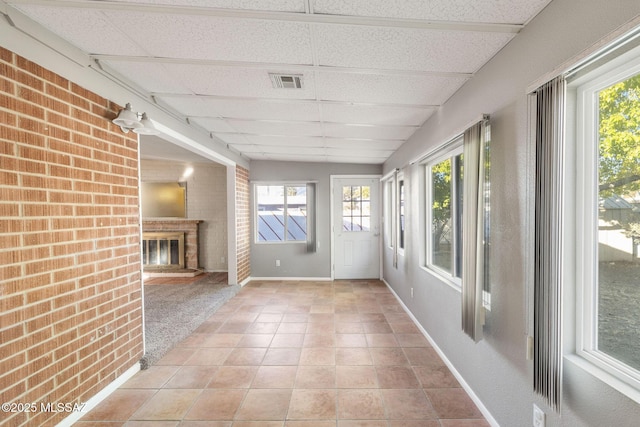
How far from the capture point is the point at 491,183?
5.87 feet

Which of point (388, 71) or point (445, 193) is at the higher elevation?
point (388, 71)

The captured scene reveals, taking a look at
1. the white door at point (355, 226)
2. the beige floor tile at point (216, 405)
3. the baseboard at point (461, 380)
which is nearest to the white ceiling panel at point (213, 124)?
the beige floor tile at point (216, 405)

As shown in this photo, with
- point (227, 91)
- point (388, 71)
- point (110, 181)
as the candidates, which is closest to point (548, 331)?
point (388, 71)

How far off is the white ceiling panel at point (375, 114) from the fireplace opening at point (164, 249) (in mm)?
4382

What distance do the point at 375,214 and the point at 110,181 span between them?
174 inches

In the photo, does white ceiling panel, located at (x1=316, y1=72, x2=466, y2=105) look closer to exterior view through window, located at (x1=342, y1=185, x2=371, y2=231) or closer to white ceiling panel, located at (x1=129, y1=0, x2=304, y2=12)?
white ceiling panel, located at (x1=129, y1=0, x2=304, y2=12)

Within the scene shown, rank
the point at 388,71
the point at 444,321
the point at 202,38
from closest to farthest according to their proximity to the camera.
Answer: the point at 202,38 → the point at 388,71 → the point at 444,321

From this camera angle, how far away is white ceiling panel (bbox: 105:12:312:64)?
57.2 inches

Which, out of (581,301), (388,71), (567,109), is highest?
(388,71)

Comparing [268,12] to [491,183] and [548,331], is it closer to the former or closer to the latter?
[491,183]

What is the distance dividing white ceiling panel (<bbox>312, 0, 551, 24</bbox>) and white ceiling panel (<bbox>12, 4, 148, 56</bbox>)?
3.73 ft

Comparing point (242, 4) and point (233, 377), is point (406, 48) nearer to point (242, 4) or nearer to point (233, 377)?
point (242, 4)

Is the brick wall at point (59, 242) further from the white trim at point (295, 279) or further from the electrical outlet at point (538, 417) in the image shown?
the white trim at point (295, 279)

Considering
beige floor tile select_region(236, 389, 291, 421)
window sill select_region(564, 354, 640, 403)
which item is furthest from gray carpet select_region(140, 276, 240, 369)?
window sill select_region(564, 354, 640, 403)
